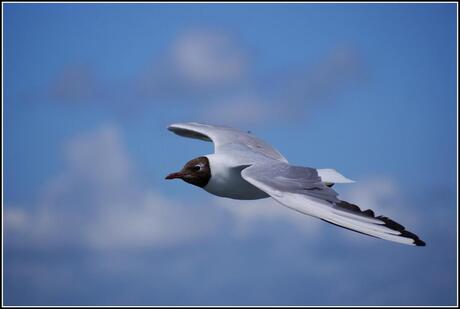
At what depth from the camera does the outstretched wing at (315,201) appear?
4477 millimetres

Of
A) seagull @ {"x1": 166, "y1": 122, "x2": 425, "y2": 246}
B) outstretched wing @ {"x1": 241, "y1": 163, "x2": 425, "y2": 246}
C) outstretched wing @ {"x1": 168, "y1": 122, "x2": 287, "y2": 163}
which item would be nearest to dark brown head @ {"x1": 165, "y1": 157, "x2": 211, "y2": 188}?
seagull @ {"x1": 166, "y1": 122, "x2": 425, "y2": 246}

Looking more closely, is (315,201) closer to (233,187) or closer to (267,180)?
(267,180)

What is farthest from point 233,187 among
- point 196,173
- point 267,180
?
point 267,180

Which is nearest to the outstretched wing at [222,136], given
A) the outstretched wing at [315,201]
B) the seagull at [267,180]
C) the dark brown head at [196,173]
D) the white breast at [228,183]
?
the seagull at [267,180]

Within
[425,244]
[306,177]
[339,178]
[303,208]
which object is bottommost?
[425,244]

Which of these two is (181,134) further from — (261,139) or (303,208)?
(303,208)

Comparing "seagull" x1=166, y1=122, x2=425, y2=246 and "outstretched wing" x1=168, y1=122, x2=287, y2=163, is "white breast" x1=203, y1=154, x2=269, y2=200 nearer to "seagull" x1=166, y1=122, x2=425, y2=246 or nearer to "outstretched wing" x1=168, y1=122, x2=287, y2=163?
"seagull" x1=166, y1=122, x2=425, y2=246

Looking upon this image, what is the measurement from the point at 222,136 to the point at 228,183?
1693mm

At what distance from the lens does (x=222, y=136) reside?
8.46 metres

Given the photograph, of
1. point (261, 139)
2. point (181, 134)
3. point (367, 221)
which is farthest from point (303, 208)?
point (181, 134)

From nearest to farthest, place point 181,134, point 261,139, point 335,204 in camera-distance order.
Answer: point 335,204 < point 261,139 < point 181,134

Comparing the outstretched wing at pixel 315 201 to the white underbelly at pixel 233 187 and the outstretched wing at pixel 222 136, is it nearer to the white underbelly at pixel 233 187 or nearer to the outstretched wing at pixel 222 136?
the white underbelly at pixel 233 187

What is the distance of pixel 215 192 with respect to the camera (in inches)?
277

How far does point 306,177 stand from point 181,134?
4.12 meters
